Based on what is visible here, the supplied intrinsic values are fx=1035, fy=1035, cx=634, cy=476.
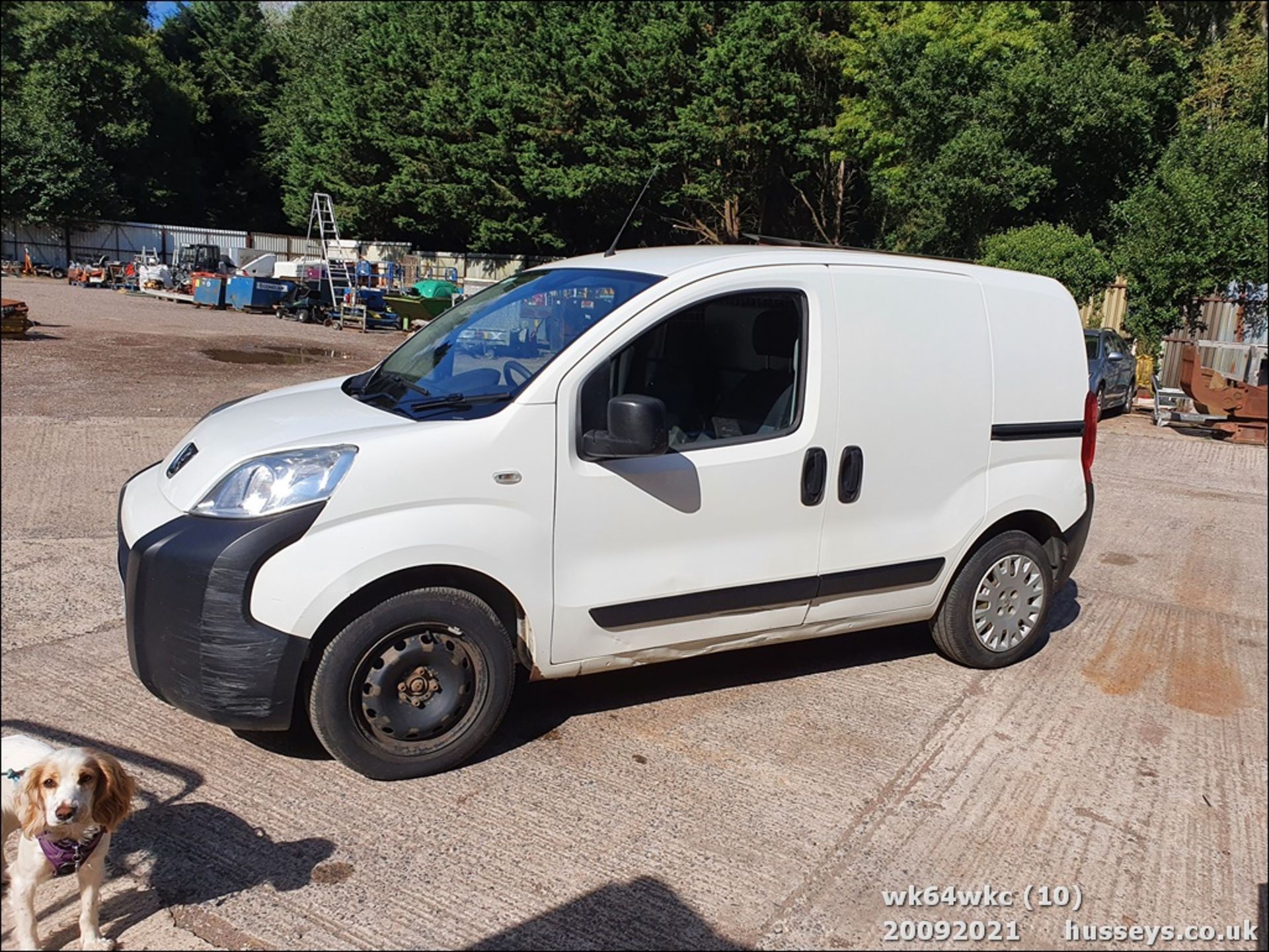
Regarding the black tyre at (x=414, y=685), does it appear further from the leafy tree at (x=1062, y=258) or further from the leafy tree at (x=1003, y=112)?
the leafy tree at (x=1003, y=112)

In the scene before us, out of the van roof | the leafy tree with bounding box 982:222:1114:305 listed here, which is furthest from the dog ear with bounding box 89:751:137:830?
the leafy tree with bounding box 982:222:1114:305

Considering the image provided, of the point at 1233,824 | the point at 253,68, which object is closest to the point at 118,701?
the point at 1233,824

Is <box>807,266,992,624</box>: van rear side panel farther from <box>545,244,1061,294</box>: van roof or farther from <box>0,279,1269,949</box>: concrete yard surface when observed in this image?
<box>0,279,1269,949</box>: concrete yard surface

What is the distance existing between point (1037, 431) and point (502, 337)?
264 centimetres

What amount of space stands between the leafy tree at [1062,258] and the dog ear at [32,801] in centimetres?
2031

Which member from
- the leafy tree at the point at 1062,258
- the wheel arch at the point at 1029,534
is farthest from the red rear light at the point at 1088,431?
the leafy tree at the point at 1062,258

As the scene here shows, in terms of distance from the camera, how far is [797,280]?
4.32m

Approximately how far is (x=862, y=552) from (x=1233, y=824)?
1668 millimetres

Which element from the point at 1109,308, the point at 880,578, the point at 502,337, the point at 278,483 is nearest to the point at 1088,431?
the point at 880,578

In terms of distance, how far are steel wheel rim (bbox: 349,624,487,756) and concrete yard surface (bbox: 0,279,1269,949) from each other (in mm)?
184

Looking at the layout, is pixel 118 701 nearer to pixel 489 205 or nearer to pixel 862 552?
pixel 862 552

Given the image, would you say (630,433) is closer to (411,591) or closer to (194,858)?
(411,591)

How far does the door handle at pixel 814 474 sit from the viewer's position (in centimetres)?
423

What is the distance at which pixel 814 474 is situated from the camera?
13.9ft
